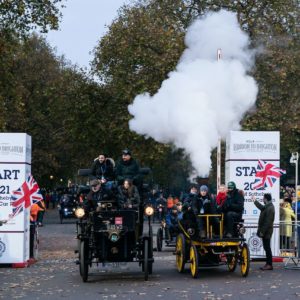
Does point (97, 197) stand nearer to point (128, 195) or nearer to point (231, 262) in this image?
point (128, 195)

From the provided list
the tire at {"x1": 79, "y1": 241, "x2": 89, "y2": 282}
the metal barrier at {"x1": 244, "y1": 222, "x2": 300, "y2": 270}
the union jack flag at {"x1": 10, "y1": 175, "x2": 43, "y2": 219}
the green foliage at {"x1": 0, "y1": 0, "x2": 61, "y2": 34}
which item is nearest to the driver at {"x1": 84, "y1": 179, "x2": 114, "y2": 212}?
the tire at {"x1": 79, "y1": 241, "x2": 89, "y2": 282}

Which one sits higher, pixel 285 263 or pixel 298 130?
pixel 298 130

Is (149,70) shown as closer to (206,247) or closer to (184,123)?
(184,123)

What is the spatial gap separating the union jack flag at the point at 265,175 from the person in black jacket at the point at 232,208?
4.99 ft

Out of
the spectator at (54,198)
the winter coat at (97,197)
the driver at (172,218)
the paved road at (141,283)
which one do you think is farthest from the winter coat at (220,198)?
the spectator at (54,198)

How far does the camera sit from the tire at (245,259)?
17500mm

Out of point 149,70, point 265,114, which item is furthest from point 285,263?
point 149,70

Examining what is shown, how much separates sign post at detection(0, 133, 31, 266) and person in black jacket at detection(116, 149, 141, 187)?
3.28 meters

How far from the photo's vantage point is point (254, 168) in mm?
21234

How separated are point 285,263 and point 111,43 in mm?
22590

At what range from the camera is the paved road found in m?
14.9

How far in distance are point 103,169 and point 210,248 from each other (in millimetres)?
2837

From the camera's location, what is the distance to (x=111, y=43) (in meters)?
40.8

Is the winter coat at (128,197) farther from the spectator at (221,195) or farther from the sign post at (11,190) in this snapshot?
the sign post at (11,190)
